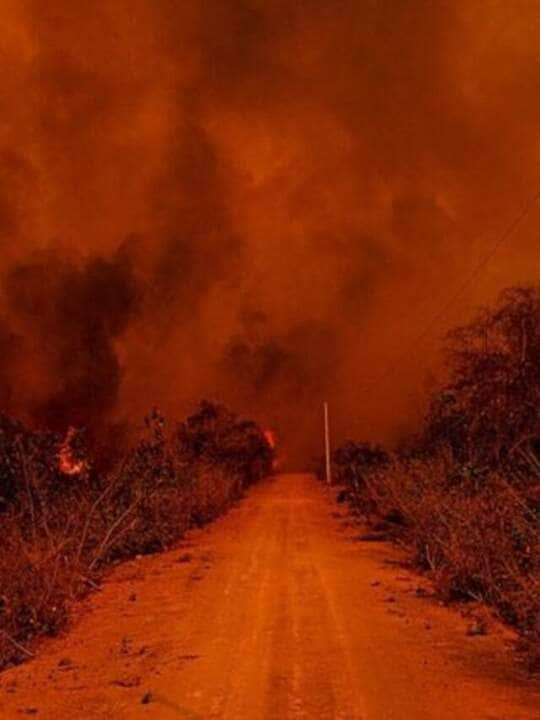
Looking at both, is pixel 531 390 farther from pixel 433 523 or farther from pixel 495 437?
pixel 433 523

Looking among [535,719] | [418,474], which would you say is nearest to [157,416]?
[418,474]

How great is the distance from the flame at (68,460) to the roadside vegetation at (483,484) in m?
→ 7.18

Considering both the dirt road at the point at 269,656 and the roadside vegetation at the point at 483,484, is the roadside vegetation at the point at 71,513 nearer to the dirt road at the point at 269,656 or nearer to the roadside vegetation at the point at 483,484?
the dirt road at the point at 269,656

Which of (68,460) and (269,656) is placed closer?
(269,656)

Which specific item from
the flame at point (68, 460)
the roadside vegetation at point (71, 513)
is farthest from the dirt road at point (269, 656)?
the flame at point (68, 460)

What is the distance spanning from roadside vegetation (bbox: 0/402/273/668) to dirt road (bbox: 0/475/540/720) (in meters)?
0.52

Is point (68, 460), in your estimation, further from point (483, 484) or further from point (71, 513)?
point (483, 484)

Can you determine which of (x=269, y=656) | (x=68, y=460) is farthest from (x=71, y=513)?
(x=269, y=656)

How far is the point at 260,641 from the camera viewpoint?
10703 millimetres

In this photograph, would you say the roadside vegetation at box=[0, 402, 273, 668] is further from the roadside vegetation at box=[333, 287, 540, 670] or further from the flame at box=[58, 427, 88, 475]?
the roadside vegetation at box=[333, 287, 540, 670]

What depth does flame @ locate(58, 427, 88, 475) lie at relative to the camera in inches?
800

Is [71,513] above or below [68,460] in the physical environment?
below

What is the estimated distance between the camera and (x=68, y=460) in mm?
20719

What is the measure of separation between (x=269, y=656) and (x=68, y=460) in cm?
1171
